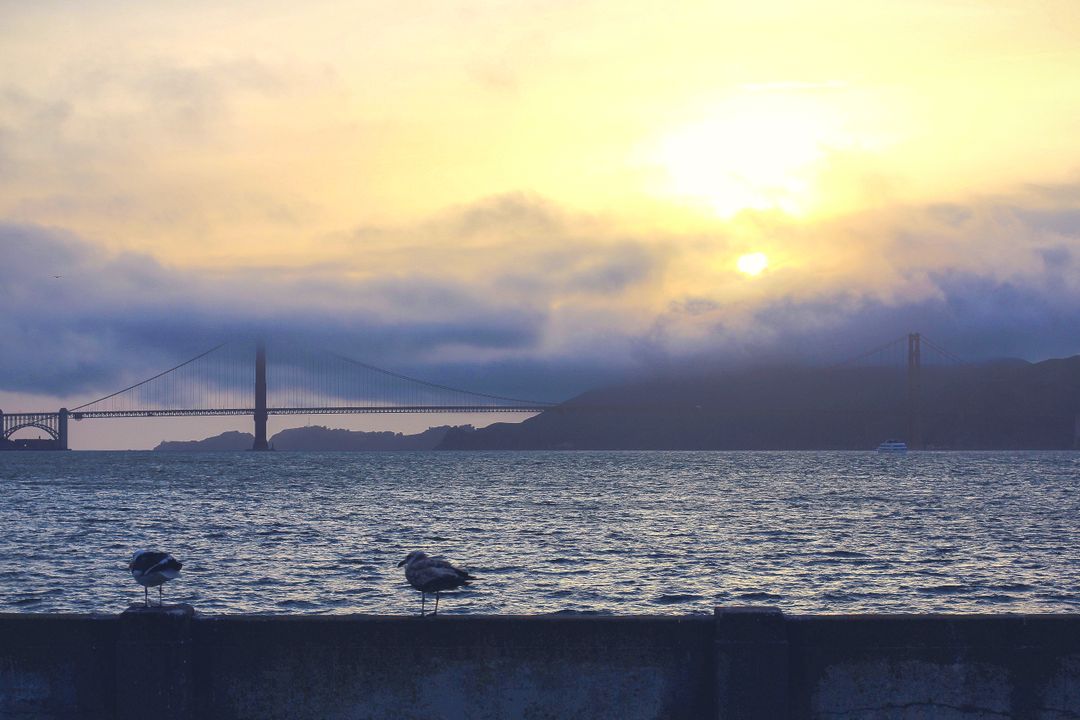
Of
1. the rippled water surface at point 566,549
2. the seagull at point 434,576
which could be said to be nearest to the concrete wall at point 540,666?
the seagull at point 434,576

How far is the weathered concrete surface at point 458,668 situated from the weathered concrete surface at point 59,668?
1.76ft

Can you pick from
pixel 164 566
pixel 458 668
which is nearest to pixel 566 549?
pixel 164 566

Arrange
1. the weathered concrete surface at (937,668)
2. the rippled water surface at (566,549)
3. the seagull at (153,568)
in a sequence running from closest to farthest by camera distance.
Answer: the weathered concrete surface at (937,668), the seagull at (153,568), the rippled water surface at (566,549)

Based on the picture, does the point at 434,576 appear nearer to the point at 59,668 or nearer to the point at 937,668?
the point at 59,668

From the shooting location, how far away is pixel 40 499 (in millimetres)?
62875

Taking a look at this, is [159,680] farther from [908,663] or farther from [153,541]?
[153,541]

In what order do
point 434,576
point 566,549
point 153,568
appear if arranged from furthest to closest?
point 566,549 < point 153,568 < point 434,576

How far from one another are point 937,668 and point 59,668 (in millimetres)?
5060

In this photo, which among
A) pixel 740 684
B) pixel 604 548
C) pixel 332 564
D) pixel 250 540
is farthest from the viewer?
pixel 250 540

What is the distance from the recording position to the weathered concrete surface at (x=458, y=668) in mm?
7266

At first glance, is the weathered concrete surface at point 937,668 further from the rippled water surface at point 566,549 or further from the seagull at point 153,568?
the rippled water surface at point 566,549

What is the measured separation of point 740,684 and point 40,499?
61.8 m

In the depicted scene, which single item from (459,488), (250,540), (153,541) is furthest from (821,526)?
(459,488)

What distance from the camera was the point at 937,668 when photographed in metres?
7.19
